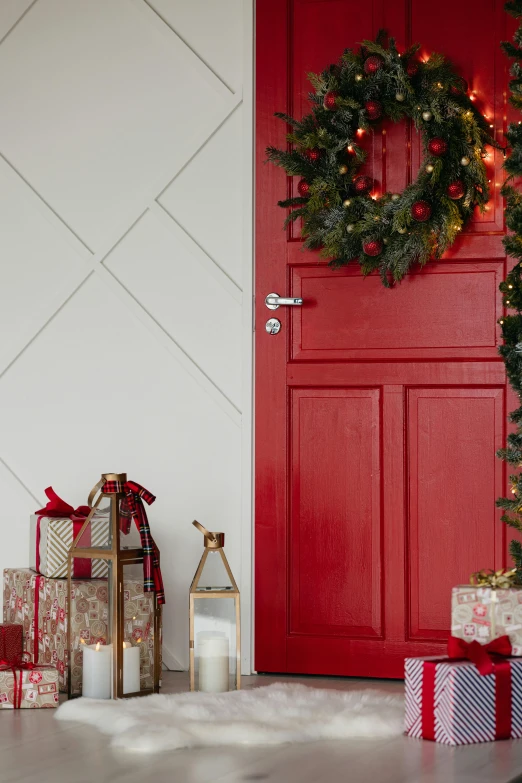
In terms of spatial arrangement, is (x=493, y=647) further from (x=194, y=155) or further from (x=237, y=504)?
(x=194, y=155)

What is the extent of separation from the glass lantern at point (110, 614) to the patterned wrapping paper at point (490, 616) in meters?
0.95

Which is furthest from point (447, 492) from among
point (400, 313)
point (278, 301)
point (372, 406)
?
point (278, 301)

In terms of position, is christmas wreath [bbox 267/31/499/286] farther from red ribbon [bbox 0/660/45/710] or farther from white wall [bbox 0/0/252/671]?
red ribbon [bbox 0/660/45/710]

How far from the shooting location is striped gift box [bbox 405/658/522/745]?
7.34 feet

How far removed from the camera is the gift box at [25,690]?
268cm

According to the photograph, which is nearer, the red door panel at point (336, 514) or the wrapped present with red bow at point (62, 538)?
the wrapped present with red bow at point (62, 538)

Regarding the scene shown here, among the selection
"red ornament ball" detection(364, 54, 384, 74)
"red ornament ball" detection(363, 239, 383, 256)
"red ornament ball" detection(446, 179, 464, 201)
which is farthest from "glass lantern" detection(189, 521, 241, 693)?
"red ornament ball" detection(364, 54, 384, 74)

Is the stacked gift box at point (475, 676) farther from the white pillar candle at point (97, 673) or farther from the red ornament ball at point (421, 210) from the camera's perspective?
the red ornament ball at point (421, 210)

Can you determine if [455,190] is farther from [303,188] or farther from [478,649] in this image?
[478,649]

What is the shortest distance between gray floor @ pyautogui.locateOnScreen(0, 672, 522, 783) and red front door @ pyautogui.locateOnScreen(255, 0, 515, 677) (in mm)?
867

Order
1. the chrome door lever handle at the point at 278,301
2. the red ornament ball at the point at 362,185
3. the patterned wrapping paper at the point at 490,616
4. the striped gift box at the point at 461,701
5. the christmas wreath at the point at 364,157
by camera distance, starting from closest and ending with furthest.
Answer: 1. the striped gift box at the point at 461,701
2. the patterned wrapping paper at the point at 490,616
3. the christmas wreath at the point at 364,157
4. the red ornament ball at the point at 362,185
5. the chrome door lever handle at the point at 278,301

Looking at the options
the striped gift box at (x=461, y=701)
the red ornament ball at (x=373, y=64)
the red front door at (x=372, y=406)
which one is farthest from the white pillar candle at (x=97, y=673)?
the red ornament ball at (x=373, y=64)

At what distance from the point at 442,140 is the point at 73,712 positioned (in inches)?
76.0

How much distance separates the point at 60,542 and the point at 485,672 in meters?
1.36
